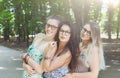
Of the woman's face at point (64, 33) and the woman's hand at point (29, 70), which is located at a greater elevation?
the woman's face at point (64, 33)

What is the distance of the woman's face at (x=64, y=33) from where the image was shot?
11.3ft

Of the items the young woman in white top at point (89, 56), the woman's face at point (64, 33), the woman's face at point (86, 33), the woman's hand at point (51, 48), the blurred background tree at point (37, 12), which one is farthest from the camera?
the blurred background tree at point (37, 12)

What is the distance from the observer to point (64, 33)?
3.46 metres

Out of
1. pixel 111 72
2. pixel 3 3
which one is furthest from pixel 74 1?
pixel 3 3

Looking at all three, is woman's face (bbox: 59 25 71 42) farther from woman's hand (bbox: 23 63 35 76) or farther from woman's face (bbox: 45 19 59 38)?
woman's hand (bbox: 23 63 35 76)

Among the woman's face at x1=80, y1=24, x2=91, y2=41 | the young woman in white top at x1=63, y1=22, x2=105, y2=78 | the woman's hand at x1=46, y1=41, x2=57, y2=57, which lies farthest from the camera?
the woman's face at x1=80, y1=24, x2=91, y2=41

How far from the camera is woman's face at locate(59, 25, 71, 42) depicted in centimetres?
346

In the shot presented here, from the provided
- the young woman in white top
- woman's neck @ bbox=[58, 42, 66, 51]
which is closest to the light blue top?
the young woman in white top

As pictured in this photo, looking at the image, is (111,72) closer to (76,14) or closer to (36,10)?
(76,14)

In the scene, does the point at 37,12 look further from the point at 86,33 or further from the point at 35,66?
the point at 35,66

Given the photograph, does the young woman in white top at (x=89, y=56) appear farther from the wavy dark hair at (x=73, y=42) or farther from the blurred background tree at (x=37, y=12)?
the blurred background tree at (x=37, y=12)

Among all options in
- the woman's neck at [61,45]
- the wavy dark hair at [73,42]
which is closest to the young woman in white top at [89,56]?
the wavy dark hair at [73,42]

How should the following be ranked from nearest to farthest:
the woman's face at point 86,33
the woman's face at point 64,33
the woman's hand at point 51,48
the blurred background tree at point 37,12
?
the woman's hand at point 51,48
the woman's face at point 64,33
the woman's face at point 86,33
the blurred background tree at point 37,12

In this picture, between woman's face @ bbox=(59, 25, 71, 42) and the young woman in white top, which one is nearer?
woman's face @ bbox=(59, 25, 71, 42)
